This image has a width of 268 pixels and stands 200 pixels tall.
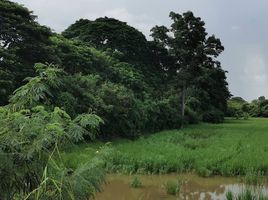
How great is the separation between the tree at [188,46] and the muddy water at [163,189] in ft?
73.0

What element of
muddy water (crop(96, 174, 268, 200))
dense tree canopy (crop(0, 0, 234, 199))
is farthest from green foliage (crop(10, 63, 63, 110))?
muddy water (crop(96, 174, 268, 200))

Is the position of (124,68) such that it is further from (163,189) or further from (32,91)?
(32,91)

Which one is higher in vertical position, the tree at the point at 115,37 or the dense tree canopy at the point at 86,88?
the tree at the point at 115,37

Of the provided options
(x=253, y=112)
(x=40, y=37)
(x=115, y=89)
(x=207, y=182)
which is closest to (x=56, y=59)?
(x=40, y=37)

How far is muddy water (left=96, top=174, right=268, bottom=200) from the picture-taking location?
11.6m

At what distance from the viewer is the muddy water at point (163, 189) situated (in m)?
11.6

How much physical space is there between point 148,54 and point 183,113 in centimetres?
545

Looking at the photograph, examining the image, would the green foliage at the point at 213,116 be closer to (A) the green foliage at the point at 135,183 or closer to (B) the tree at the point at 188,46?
(B) the tree at the point at 188,46

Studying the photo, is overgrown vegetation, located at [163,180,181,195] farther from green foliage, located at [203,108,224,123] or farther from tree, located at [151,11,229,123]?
green foliage, located at [203,108,224,123]

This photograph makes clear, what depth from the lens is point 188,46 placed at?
37.9 meters

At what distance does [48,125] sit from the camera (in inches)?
146

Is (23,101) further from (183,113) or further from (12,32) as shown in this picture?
(183,113)

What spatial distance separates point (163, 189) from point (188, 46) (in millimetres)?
26509

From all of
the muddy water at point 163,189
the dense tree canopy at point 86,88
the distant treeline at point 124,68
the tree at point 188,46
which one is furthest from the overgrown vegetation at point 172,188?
the tree at point 188,46
